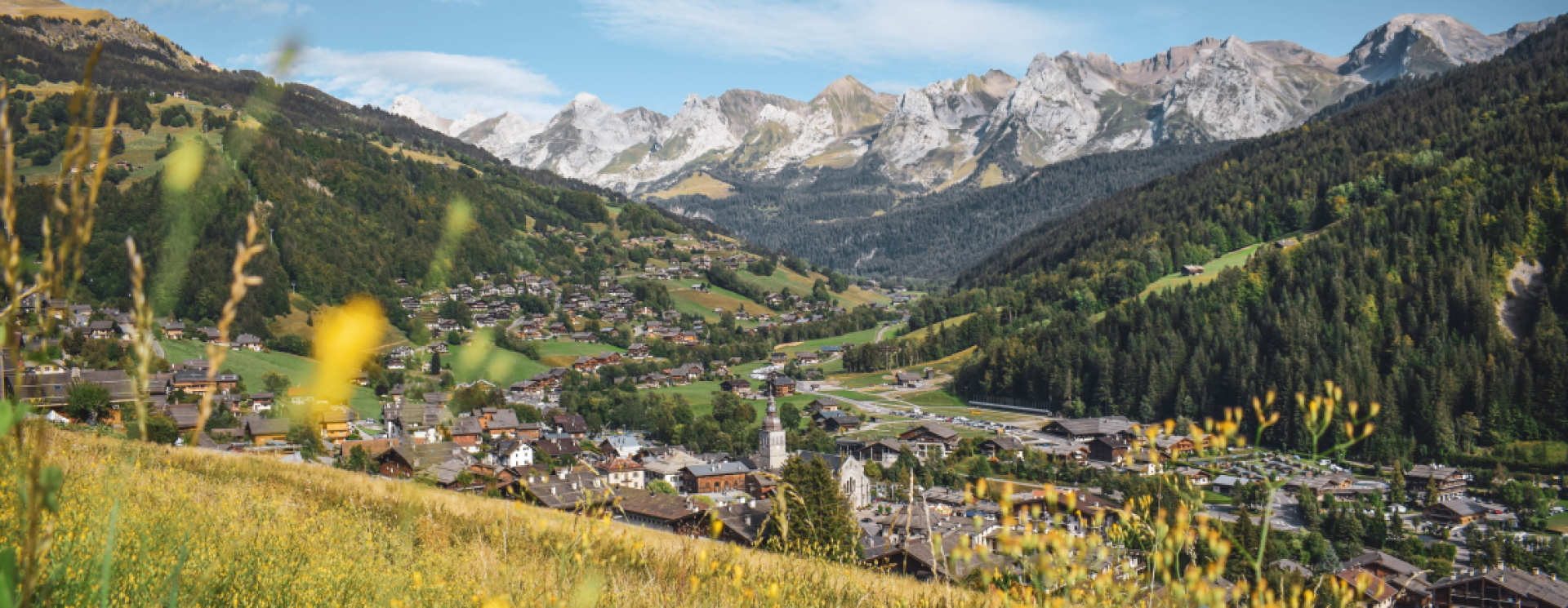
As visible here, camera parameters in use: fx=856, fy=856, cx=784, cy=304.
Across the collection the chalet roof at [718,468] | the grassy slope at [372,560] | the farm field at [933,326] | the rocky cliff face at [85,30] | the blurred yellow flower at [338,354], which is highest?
the rocky cliff face at [85,30]

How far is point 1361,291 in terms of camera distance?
66.9 meters

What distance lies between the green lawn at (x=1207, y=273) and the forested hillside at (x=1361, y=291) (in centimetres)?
156

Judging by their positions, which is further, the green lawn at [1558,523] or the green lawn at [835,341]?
the green lawn at [835,341]

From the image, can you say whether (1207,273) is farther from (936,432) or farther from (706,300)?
(706,300)

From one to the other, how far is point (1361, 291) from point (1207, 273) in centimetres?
2354

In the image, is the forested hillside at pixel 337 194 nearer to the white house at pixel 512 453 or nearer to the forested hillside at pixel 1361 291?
the white house at pixel 512 453

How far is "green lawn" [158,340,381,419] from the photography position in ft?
154

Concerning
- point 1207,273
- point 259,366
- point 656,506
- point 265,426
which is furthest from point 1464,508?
point 259,366

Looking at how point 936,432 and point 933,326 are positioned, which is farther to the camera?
point 933,326

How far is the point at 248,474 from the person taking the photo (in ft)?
28.3

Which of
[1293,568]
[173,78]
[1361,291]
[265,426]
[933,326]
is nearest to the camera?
[1293,568]

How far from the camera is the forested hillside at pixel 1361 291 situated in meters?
53.2

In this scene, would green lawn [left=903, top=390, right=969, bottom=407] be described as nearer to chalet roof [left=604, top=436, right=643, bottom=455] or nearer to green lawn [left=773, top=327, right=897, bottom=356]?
green lawn [left=773, top=327, right=897, bottom=356]

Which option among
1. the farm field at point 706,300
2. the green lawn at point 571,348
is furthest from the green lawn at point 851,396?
the farm field at point 706,300
